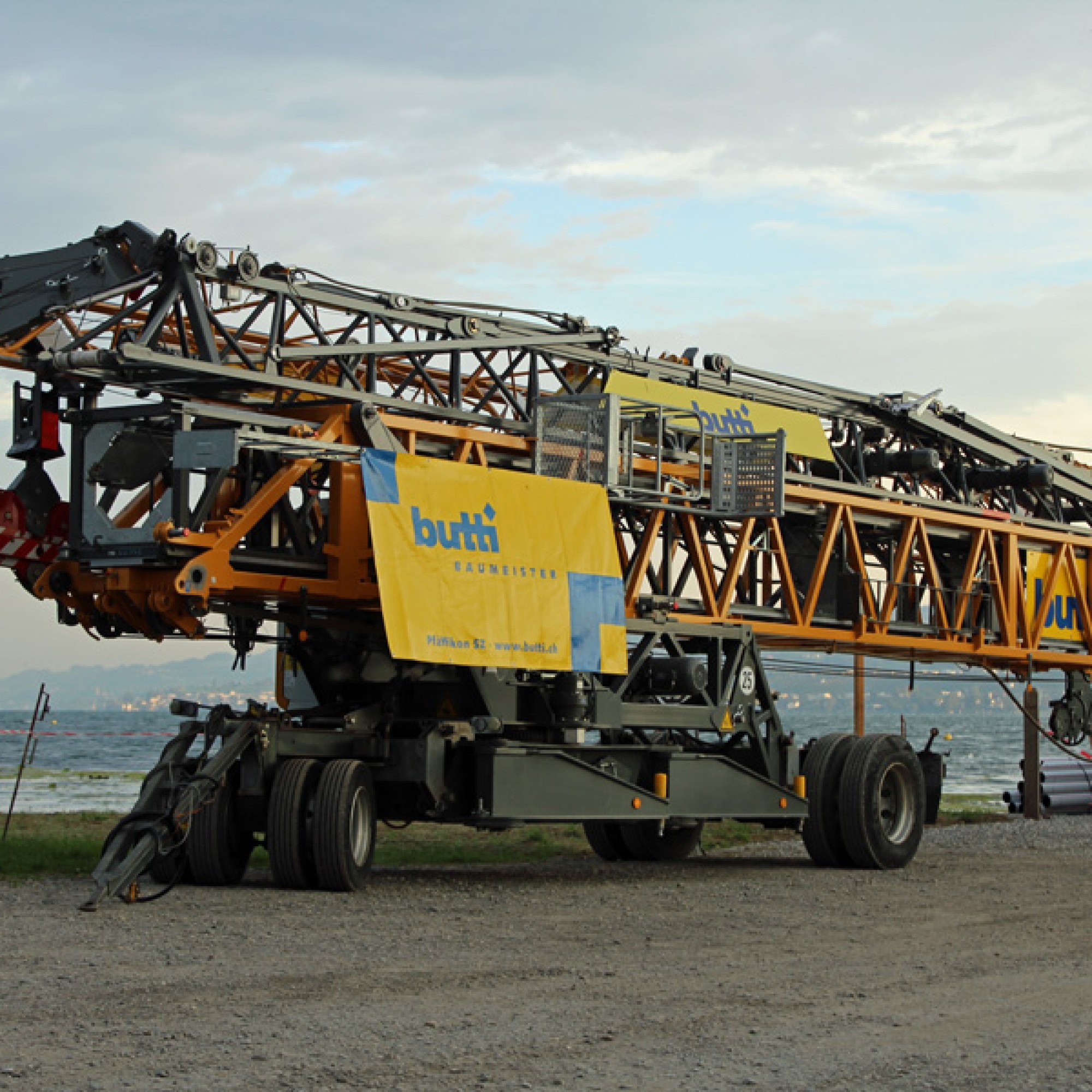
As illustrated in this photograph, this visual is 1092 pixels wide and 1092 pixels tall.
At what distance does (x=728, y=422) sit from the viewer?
20188 mm

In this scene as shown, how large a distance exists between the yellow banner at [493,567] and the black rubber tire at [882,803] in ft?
11.5

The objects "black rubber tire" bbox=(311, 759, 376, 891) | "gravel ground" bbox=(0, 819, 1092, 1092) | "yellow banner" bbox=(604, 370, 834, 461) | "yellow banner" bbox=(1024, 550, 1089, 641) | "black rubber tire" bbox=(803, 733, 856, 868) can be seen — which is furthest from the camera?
"yellow banner" bbox=(1024, 550, 1089, 641)

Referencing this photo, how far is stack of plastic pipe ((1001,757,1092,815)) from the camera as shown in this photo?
3019cm

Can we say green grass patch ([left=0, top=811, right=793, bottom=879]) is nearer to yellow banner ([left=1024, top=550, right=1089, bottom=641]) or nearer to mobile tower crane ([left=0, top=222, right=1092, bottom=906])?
mobile tower crane ([left=0, top=222, right=1092, bottom=906])

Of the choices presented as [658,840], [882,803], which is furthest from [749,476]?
[658,840]

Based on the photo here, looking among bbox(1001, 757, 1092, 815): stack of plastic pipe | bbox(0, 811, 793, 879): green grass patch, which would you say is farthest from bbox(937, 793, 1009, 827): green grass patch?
bbox(0, 811, 793, 879): green grass patch

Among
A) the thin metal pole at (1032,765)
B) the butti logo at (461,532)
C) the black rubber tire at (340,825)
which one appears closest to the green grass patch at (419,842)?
the thin metal pole at (1032,765)

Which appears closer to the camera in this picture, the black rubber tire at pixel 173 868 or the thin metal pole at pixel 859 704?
the black rubber tire at pixel 173 868

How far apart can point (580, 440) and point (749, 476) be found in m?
2.21

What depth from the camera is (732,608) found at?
19.8 m

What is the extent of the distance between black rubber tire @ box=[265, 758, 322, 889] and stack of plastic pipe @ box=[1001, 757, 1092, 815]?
17384 millimetres

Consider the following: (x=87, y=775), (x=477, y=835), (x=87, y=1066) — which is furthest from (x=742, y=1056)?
(x=87, y=775)

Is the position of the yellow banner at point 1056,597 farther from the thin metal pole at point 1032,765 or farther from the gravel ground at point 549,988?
the gravel ground at point 549,988

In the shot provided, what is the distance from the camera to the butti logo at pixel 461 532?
15.5 meters
